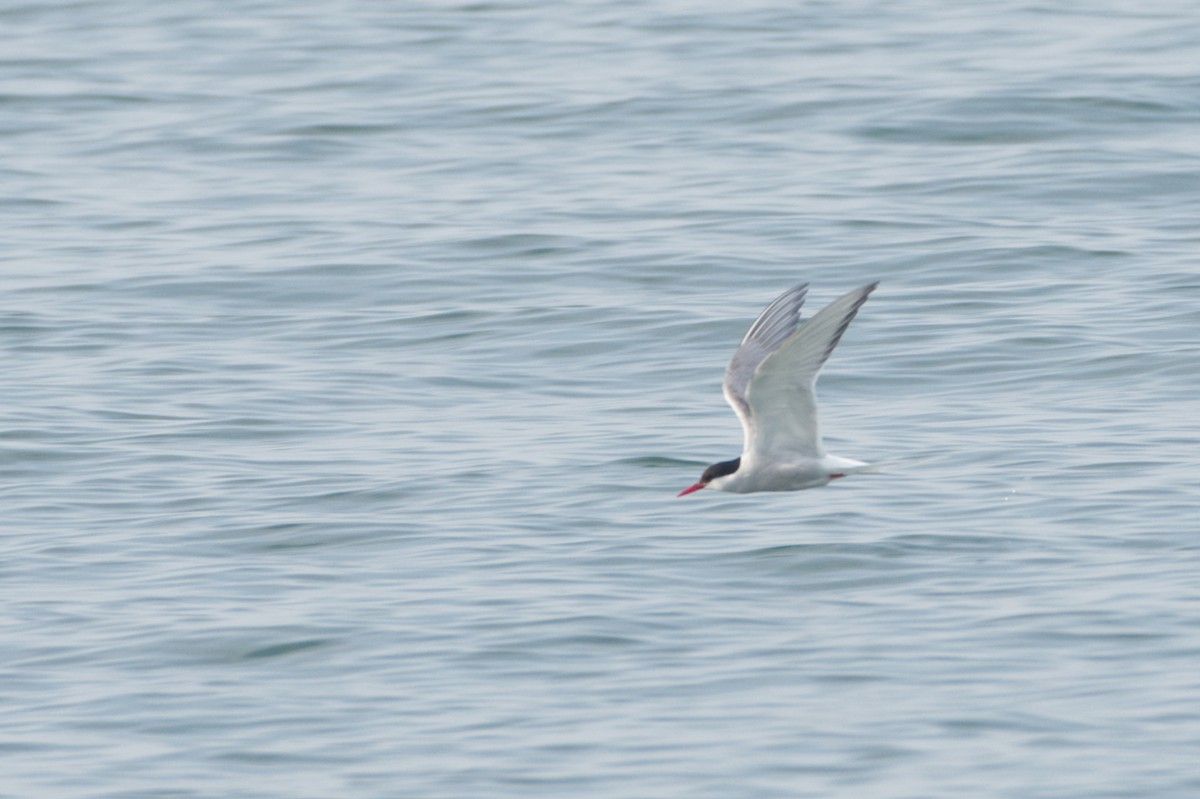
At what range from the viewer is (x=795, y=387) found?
8.88 m

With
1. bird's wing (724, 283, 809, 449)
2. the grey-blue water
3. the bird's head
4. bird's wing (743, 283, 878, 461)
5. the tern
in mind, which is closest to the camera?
the grey-blue water

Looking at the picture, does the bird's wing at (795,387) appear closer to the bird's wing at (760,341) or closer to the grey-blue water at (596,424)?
the bird's wing at (760,341)

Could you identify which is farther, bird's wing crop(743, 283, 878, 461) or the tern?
the tern

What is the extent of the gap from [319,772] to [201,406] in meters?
5.07

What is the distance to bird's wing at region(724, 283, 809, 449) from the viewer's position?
8906 mm

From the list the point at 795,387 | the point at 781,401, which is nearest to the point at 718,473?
the point at 781,401

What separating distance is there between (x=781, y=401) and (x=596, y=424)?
262cm

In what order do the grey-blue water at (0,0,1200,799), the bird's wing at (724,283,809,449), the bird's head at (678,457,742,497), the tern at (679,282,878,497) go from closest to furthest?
the grey-blue water at (0,0,1200,799) → the tern at (679,282,878,497) → the bird's wing at (724,283,809,449) → the bird's head at (678,457,742,497)

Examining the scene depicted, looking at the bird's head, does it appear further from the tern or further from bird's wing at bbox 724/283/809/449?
bird's wing at bbox 724/283/809/449

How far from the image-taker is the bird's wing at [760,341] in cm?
891

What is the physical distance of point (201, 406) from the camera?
1214cm

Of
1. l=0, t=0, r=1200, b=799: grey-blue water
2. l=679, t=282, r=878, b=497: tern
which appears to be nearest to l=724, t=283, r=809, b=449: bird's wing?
l=679, t=282, r=878, b=497: tern

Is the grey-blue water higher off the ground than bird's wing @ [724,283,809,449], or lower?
lower

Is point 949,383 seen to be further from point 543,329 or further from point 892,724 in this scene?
point 892,724
